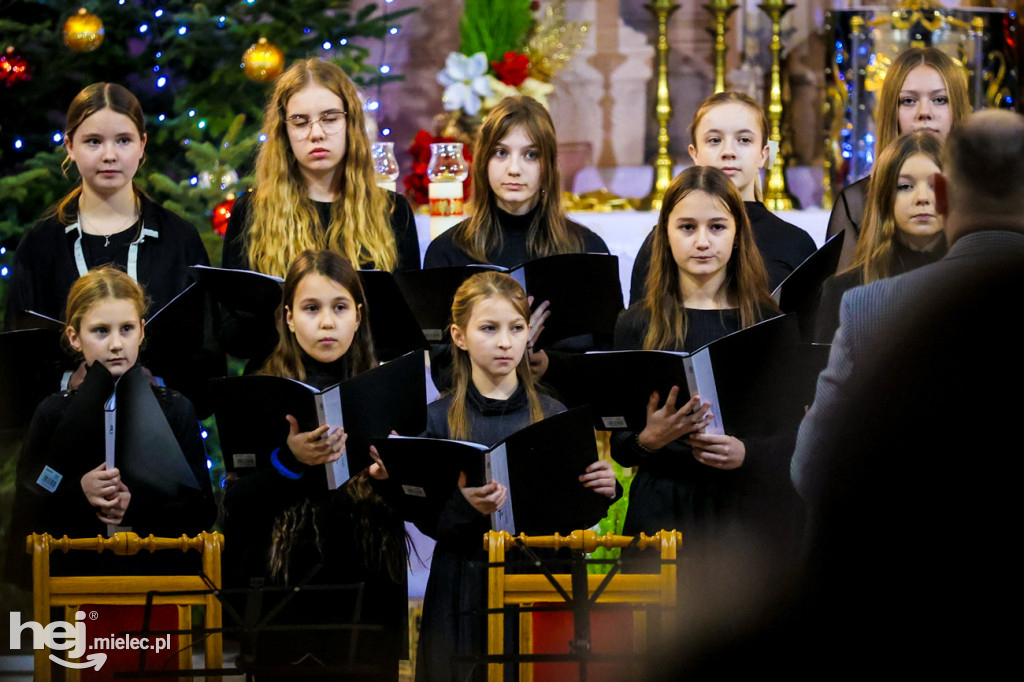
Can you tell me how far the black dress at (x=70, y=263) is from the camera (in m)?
2.83

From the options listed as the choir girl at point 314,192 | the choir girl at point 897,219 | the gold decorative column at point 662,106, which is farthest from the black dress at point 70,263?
the gold decorative column at point 662,106

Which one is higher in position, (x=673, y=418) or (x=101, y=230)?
(x=101, y=230)

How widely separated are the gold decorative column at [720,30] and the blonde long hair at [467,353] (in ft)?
7.43

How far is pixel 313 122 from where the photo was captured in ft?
9.22

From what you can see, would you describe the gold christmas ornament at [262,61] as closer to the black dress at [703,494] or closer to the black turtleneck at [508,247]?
the black turtleneck at [508,247]

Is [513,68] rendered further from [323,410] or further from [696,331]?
[323,410]

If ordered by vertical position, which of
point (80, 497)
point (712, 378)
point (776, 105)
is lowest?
point (80, 497)

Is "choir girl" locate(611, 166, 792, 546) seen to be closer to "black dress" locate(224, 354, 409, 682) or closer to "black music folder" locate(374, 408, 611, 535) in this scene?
"black music folder" locate(374, 408, 611, 535)

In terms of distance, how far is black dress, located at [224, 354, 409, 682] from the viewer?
96.9 inches

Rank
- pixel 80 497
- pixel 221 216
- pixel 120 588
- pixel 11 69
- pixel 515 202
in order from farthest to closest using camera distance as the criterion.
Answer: pixel 11 69, pixel 221 216, pixel 515 202, pixel 80 497, pixel 120 588

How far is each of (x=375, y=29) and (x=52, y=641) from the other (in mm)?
2828

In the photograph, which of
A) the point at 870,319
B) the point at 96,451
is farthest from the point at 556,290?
the point at 870,319

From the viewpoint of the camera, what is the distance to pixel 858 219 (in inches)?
114

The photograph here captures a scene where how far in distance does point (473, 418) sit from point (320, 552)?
16.0 inches
